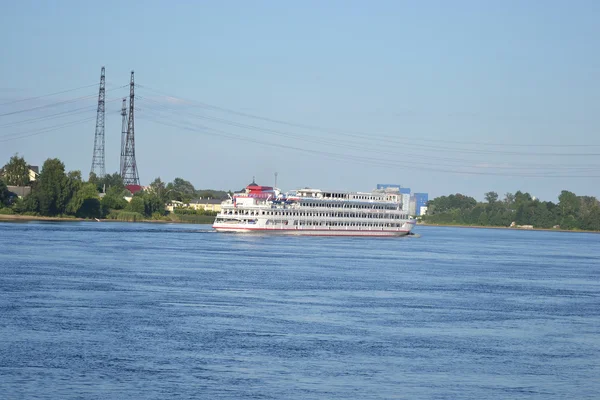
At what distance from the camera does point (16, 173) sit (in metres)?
144

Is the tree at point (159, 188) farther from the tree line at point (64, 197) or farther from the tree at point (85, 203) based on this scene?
the tree at point (85, 203)

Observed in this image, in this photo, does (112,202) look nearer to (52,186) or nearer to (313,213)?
(52,186)

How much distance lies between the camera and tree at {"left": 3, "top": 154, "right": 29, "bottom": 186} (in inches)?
5630

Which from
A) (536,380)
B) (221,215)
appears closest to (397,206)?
(221,215)

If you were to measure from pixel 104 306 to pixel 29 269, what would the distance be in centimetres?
1599

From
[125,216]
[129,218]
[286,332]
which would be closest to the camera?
[286,332]

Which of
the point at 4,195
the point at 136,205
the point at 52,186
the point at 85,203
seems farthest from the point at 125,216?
the point at 4,195

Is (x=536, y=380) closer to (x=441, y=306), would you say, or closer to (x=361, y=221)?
(x=441, y=306)

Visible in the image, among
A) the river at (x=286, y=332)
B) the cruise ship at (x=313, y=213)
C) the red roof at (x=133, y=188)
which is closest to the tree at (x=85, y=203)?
the red roof at (x=133, y=188)

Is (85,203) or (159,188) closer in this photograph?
(85,203)

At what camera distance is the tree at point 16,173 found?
469 feet

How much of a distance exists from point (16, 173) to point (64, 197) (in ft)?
63.4

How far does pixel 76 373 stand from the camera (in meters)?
24.6

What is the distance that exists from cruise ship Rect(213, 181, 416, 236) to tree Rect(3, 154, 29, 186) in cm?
4581
